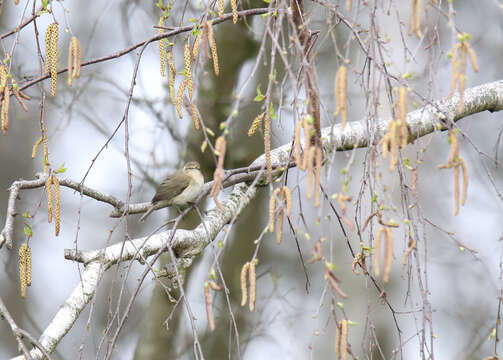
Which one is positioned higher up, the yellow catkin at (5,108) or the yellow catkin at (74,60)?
the yellow catkin at (74,60)

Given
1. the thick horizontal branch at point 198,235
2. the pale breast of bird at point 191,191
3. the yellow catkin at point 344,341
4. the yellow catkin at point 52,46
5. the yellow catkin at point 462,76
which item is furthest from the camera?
the pale breast of bird at point 191,191

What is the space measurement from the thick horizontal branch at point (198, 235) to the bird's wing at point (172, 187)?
0.45 meters

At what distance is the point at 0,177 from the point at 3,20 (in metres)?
1.57

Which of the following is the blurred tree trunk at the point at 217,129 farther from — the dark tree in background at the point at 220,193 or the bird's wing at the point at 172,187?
the bird's wing at the point at 172,187

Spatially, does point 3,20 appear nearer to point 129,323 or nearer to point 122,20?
point 122,20

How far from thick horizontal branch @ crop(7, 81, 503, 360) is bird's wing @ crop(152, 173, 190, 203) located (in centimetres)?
45

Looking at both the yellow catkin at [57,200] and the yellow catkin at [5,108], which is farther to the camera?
the yellow catkin at [57,200]

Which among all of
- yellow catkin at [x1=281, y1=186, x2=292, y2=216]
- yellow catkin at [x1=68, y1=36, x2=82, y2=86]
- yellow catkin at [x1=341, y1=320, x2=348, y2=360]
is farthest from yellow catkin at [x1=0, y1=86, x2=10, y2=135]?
yellow catkin at [x1=341, y1=320, x2=348, y2=360]

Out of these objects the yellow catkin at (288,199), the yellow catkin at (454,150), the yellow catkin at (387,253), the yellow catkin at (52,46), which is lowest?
the yellow catkin at (387,253)

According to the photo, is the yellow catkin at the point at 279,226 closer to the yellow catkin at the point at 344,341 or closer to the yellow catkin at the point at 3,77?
the yellow catkin at the point at 344,341

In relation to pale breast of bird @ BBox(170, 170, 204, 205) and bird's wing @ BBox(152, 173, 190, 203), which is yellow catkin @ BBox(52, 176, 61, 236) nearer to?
bird's wing @ BBox(152, 173, 190, 203)

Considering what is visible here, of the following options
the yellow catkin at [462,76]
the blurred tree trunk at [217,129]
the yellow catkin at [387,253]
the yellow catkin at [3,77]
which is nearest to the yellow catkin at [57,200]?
the yellow catkin at [3,77]

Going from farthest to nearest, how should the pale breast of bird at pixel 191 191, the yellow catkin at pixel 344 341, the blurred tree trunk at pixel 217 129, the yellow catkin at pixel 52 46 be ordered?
the blurred tree trunk at pixel 217 129 → the pale breast of bird at pixel 191 191 → the yellow catkin at pixel 52 46 → the yellow catkin at pixel 344 341

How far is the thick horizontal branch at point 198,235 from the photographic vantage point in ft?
9.28
